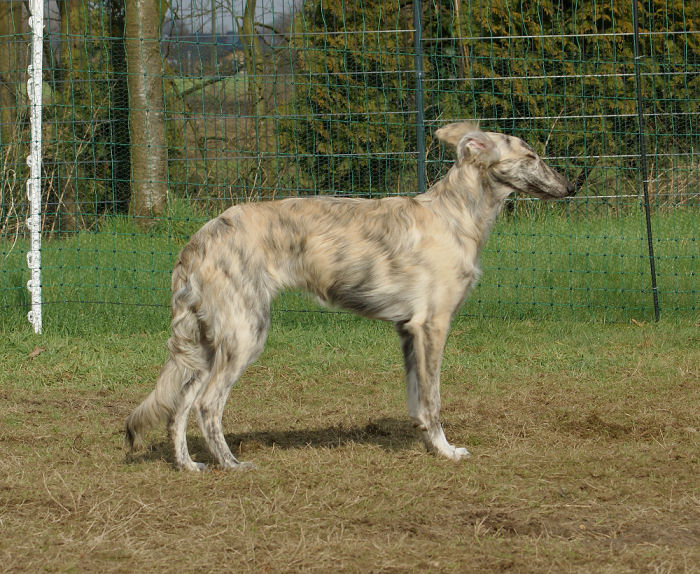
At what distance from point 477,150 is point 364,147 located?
6.10 meters

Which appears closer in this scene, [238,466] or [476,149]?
[238,466]

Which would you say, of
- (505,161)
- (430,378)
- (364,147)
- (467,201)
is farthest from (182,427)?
(364,147)

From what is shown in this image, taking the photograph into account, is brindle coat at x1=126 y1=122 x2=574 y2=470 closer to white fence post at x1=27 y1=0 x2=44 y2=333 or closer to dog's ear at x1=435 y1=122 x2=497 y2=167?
dog's ear at x1=435 y1=122 x2=497 y2=167

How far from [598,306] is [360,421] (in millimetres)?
4047

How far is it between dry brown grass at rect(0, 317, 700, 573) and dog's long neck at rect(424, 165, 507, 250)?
4.08ft

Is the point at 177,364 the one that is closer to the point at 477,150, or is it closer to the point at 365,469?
the point at 365,469

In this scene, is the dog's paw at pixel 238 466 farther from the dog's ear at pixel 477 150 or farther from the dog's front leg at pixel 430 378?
the dog's ear at pixel 477 150

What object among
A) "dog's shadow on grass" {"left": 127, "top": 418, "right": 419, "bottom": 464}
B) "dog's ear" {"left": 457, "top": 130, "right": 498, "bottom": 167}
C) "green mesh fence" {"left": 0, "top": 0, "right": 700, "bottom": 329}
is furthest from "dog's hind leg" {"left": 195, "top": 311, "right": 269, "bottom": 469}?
"green mesh fence" {"left": 0, "top": 0, "right": 700, "bottom": 329}

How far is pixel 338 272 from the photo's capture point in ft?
16.8

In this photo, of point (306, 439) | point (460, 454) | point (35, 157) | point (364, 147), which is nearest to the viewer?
point (460, 454)

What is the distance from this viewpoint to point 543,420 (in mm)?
5977

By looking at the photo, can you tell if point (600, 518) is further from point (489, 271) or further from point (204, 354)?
point (489, 271)

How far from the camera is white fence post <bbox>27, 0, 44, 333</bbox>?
8289mm

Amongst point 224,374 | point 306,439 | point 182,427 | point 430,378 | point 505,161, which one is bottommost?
point 306,439
